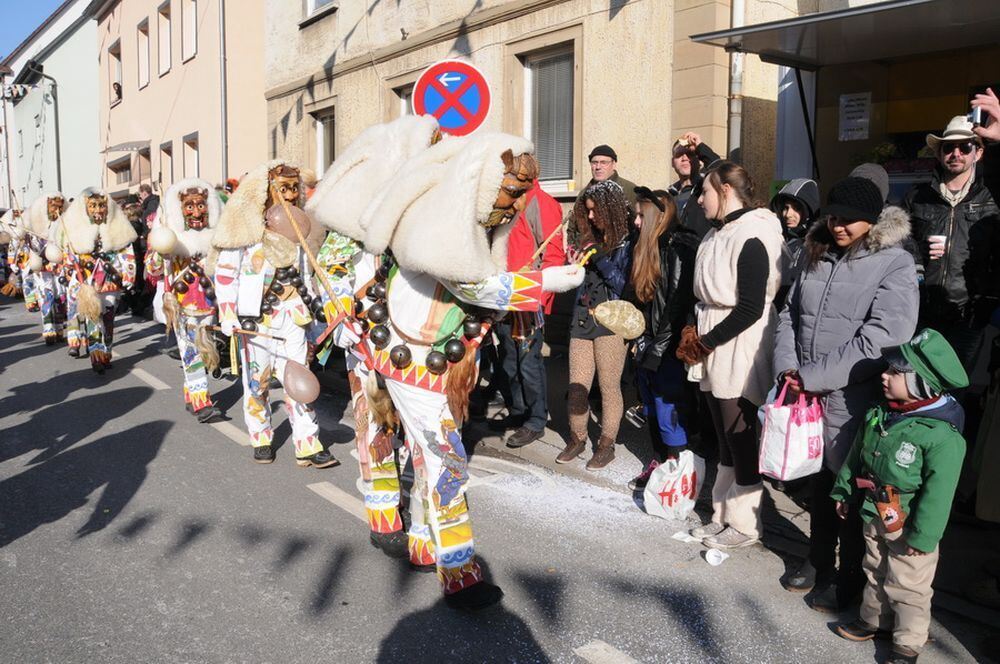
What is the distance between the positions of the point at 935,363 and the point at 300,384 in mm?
2851

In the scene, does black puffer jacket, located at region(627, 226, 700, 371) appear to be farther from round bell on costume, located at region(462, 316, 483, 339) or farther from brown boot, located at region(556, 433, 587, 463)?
round bell on costume, located at region(462, 316, 483, 339)

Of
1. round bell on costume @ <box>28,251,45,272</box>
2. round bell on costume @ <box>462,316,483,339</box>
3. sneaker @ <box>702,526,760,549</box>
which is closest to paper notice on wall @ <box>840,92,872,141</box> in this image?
sneaker @ <box>702,526,760,549</box>

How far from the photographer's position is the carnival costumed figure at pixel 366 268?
3875mm

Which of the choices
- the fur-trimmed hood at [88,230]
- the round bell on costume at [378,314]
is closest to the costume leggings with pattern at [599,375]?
the round bell on costume at [378,314]

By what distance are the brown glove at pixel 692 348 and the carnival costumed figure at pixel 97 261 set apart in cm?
692

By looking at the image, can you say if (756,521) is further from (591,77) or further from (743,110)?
(591,77)

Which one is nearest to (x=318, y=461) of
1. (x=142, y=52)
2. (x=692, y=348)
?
(x=692, y=348)

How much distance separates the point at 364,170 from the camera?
3.93 metres

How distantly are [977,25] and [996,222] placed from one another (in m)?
2.93

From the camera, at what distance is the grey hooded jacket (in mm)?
3508

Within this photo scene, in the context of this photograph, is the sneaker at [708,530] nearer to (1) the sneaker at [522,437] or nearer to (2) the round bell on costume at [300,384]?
(1) the sneaker at [522,437]

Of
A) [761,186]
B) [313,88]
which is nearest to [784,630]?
[761,186]

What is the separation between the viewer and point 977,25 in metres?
6.41

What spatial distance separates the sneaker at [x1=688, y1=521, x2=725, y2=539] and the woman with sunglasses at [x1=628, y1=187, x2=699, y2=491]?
2.03ft
